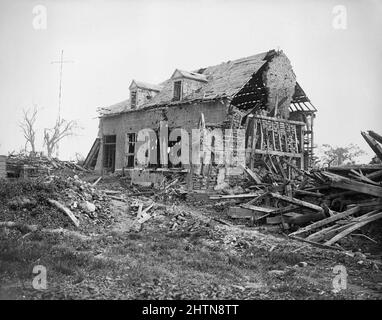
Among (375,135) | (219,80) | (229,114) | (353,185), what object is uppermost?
(219,80)

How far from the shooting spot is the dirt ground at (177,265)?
20.0 feet

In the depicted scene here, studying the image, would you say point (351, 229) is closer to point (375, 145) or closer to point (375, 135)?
point (375, 145)

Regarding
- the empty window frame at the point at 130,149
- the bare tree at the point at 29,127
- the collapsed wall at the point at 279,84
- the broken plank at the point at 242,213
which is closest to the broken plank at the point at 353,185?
the broken plank at the point at 242,213

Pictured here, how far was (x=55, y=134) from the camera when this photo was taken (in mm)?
50875

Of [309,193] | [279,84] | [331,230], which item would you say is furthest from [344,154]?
[331,230]

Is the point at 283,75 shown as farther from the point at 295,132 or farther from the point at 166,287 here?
the point at 166,287

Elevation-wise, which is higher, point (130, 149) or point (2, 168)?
point (130, 149)

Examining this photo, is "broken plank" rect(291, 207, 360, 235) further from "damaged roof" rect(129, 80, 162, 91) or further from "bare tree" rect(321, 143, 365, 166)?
"bare tree" rect(321, 143, 365, 166)

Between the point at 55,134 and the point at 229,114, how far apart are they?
38.0 metres

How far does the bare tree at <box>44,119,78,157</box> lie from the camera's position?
50.5 meters

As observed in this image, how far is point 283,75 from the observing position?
22.4 meters

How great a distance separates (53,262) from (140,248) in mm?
2335

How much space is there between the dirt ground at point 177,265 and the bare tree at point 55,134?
141ft
